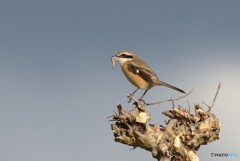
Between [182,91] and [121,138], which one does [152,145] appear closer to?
[121,138]

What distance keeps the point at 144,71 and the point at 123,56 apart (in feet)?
2.43

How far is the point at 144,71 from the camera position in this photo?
1337 centimetres

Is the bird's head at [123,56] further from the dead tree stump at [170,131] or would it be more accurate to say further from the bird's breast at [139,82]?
the dead tree stump at [170,131]

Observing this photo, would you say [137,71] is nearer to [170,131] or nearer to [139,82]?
[139,82]

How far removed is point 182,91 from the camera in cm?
1226

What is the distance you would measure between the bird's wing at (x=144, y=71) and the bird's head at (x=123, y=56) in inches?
6.9

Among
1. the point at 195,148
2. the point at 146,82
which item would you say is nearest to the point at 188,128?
the point at 195,148

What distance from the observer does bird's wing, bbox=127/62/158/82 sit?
13.2 meters

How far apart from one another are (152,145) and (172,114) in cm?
101

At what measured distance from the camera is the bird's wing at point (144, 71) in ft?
43.5

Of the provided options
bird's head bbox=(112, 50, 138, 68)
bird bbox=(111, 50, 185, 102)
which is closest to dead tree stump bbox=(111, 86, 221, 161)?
bird bbox=(111, 50, 185, 102)

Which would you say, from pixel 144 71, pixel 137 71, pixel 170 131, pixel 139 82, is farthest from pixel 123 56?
pixel 170 131

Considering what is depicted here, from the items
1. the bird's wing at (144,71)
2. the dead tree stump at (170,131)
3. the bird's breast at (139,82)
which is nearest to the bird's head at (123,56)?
the bird's wing at (144,71)

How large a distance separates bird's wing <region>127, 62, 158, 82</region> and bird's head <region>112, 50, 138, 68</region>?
6.9 inches
